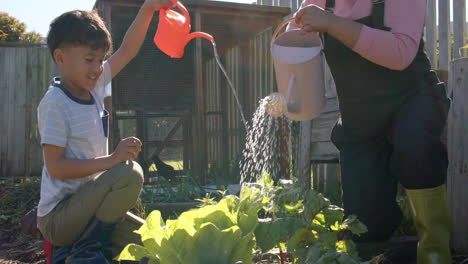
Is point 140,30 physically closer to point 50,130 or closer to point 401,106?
point 50,130

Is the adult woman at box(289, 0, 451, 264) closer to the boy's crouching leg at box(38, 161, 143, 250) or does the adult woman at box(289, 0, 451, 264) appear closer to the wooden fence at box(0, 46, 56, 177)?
the boy's crouching leg at box(38, 161, 143, 250)

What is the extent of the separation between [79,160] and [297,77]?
0.96 meters

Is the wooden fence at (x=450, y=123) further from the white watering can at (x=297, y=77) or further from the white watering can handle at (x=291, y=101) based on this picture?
the white watering can handle at (x=291, y=101)

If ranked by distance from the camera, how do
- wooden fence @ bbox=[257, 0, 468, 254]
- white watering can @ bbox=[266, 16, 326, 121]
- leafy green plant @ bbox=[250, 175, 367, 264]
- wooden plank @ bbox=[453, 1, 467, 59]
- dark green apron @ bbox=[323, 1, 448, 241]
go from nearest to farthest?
1. leafy green plant @ bbox=[250, 175, 367, 264]
2. dark green apron @ bbox=[323, 1, 448, 241]
3. white watering can @ bbox=[266, 16, 326, 121]
4. wooden fence @ bbox=[257, 0, 468, 254]
5. wooden plank @ bbox=[453, 1, 467, 59]

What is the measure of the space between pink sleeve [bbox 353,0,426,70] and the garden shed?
278 cm

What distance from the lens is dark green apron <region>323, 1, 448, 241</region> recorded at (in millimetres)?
1589

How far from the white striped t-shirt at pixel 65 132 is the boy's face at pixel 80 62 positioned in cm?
8

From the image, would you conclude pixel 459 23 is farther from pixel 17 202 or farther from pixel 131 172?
pixel 17 202

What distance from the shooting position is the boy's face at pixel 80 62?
169cm

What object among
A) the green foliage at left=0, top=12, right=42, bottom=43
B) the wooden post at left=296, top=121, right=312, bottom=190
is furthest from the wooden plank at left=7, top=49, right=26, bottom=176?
the wooden post at left=296, top=121, right=312, bottom=190

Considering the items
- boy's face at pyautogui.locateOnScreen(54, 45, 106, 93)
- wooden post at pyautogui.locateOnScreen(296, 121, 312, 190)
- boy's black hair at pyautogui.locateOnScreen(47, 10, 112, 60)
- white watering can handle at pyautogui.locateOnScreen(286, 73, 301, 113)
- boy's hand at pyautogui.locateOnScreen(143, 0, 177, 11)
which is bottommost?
wooden post at pyautogui.locateOnScreen(296, 121, 312, 190)

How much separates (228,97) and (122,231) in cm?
414

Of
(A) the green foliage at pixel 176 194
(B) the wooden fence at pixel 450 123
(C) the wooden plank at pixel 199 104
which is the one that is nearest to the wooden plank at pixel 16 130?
(C) the wooden plank at pixel 199 104

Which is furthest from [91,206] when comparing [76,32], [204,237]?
[204,237]
